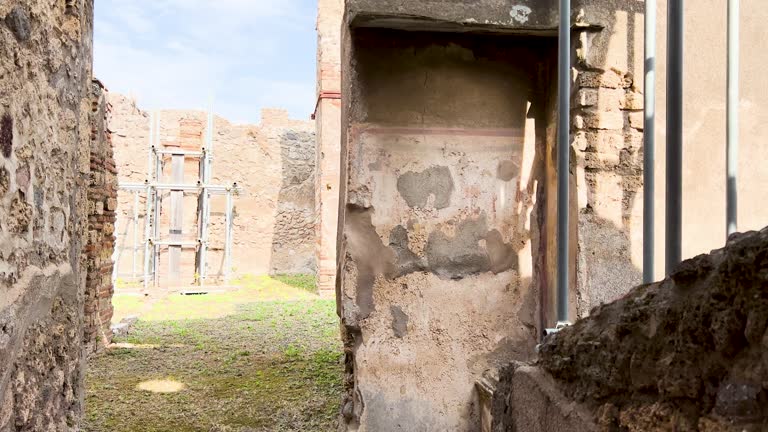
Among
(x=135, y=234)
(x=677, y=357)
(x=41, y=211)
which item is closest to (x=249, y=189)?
(x=135, y=234)

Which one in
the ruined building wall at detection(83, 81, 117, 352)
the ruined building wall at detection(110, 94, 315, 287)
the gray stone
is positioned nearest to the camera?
the gray stone

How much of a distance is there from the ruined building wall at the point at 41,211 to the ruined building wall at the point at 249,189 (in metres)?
11.2

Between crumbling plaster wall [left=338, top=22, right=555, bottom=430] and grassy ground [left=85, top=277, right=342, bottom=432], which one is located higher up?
crumbling plaster wall [left=338, top=22, right=555, bottom=430]

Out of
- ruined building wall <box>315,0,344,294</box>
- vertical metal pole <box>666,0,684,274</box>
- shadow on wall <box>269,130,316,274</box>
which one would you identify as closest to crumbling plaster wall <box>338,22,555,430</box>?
vertical metal pole <box>666,0,684,274</box>

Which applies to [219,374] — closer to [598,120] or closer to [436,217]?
[436,217]

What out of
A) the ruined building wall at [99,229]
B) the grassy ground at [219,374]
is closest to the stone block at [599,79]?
the grassy ground at [219,374]

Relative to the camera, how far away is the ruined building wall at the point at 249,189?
43.1 ft

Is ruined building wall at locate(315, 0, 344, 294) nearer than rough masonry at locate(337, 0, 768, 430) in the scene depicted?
No

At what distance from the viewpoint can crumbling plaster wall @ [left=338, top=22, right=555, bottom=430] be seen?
9.89 feet

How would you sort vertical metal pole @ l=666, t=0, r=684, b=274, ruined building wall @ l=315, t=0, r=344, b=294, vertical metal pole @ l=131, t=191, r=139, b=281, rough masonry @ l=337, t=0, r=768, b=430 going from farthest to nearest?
1. vertical metal pole @ l=131, t=191, r=139, b=281
2. ruined building wall @ l=315, t=0, r=344, b=294
3. rough masonry @ l=337, t=0, r=768, b=430
4. vertical metal pole @ l=666, t=0, r=684, b=274

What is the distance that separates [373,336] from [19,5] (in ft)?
7.11

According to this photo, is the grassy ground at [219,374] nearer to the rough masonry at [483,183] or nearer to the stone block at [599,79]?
the rough masonry at [483,183]

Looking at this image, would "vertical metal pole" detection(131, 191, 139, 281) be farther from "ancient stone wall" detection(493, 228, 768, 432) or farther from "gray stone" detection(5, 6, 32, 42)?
"ancient stone wall" detection(493, 228, 768, 432)

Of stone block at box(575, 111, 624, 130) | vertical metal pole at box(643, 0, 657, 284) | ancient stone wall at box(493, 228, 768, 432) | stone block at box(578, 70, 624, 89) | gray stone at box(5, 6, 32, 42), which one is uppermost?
stone block at box(578, 70, 624, 89)
